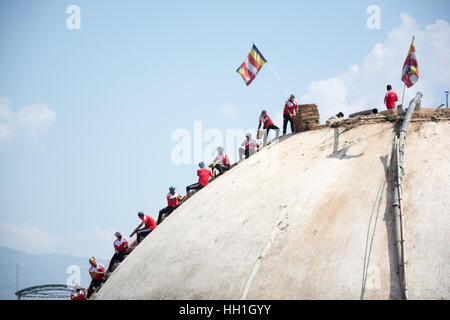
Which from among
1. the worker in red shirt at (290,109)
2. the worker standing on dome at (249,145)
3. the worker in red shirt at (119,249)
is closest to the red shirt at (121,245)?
the worker in red shirt at (119,249)

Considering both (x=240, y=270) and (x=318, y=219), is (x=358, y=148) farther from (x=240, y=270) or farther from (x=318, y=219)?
(x=240, y=270)

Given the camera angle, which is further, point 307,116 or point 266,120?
point 266,120

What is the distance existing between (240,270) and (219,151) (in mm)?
8290

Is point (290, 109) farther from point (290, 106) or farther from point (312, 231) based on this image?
point (312, 231)

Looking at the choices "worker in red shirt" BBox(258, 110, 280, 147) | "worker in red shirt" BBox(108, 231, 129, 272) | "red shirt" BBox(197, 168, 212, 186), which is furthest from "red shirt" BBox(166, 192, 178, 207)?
"worker in red shirt" BBox(258, 110, 280, 147)

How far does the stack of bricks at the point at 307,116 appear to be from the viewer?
19.4m

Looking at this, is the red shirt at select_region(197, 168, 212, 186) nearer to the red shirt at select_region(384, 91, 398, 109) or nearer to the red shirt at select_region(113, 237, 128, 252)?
the red shirt at select_region(113, 237, 128, 252)

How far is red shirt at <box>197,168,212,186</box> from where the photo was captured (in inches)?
719

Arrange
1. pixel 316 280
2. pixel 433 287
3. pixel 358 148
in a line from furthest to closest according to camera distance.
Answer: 1. pixel 358 148
2. pixel 316 280
3. pixel 433 287

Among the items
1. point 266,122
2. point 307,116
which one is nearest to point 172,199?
point 266,122

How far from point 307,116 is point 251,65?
3217 millimetres

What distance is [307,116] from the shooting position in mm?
19500

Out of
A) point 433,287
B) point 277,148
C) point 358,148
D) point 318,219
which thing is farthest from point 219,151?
point 433,287
